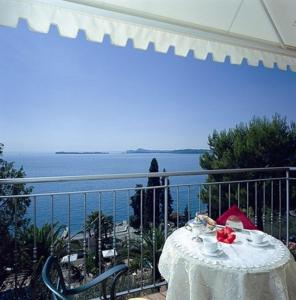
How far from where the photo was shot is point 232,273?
1527mm

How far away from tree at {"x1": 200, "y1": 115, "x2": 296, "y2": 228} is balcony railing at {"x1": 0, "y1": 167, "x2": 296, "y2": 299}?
2495 mm

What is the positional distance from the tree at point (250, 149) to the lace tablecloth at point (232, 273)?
9297 millimetres

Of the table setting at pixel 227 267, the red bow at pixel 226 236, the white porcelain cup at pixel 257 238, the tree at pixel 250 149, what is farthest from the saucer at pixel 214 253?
the tree at pixel 250 149

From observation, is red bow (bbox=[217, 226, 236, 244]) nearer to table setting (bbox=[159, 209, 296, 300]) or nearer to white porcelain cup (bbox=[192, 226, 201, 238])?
table setting (bbox=[159, 209, 296, 300])

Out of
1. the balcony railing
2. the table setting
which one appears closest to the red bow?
the table setting

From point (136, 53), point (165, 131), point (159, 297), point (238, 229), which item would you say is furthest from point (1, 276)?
point (136, 53)

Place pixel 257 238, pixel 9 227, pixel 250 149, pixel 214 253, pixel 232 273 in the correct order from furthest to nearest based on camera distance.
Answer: pixel 250 149
pixel 9 227
pixel 257 238
pixel 214 253
pixel 232 273

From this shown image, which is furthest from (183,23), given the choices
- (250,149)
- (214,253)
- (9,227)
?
(250,149)

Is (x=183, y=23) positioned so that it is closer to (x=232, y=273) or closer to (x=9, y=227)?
(x=232, y=273)

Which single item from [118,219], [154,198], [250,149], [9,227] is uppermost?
[250,149]

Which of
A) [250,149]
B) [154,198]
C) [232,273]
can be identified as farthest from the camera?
[250,149]

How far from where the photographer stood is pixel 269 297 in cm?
153

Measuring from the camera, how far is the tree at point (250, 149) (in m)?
11.4

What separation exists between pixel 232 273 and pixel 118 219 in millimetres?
3888
